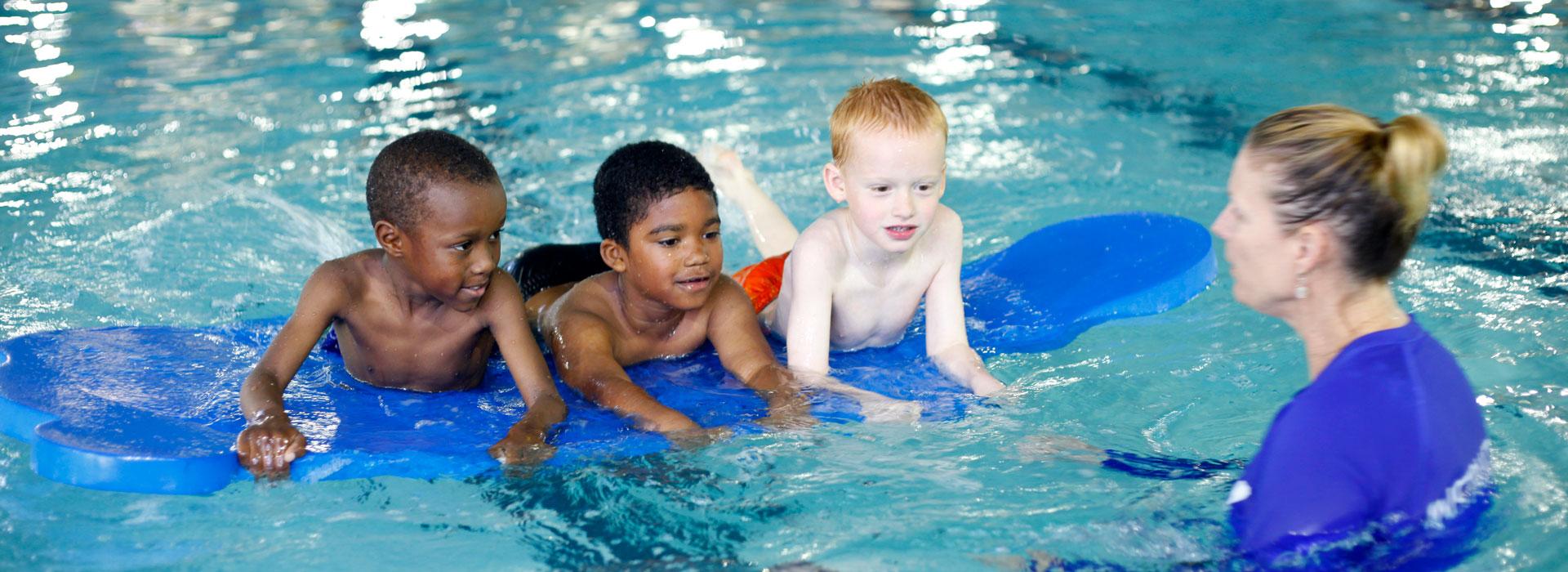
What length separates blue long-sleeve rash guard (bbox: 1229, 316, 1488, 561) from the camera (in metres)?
2.14

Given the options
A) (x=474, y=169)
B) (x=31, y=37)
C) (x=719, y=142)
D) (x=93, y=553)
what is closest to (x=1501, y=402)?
(x=474, y=169)

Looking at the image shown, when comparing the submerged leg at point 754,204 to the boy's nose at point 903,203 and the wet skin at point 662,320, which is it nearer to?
the wet skin at point 662,320

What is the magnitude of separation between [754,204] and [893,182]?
5.94 feet

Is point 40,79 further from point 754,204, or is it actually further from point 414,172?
point 414,172

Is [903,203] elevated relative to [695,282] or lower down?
elevated

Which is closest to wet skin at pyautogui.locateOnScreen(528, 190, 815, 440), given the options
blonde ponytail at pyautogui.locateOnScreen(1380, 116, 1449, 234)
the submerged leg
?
the submerged leg

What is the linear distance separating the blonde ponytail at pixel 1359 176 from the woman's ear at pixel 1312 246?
1cm

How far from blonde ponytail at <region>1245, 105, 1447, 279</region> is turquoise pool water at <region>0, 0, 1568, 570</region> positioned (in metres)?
0.67

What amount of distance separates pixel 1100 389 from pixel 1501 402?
1.05 m

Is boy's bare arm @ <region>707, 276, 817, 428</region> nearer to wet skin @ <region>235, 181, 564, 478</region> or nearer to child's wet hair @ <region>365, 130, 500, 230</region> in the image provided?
wet skin @ <region>235, 181, 564, 478</region>

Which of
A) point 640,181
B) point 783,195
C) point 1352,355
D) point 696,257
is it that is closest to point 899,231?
point 696,257

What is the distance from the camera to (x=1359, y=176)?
2.16 m

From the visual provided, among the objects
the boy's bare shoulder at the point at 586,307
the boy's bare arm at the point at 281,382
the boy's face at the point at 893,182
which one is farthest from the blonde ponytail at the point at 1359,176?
the boy's bare arm at the point at 281,382

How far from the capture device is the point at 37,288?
461 cm
